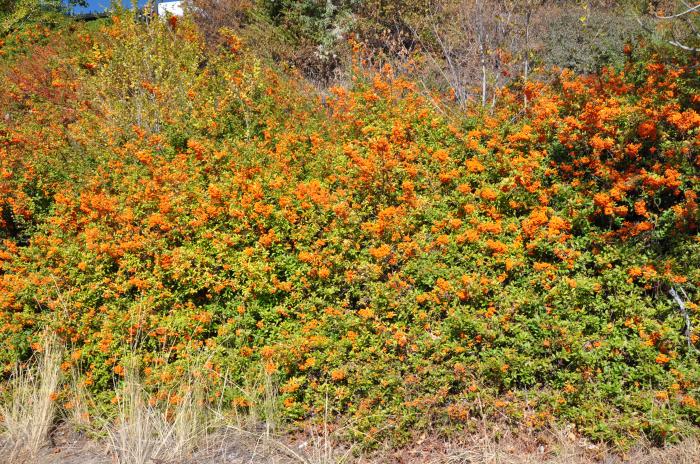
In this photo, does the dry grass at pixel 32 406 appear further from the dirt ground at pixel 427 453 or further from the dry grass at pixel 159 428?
the dry grass at pixel 159 428

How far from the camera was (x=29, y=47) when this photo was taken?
12.0 m

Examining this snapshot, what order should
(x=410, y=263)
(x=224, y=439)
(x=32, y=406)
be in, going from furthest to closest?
1. (x=32, y=406)
2. (x=410, y=263)
3. (x=224, y=439)

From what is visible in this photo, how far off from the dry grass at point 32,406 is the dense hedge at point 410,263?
0.14 m

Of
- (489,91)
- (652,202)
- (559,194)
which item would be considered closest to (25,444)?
(559,194)

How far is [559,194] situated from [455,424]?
2.00m

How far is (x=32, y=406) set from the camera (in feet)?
14.3

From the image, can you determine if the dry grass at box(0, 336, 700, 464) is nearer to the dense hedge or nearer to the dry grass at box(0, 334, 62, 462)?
the dry grass at box(0, 334, 62, 462)

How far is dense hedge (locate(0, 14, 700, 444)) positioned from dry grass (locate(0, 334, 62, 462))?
14cm

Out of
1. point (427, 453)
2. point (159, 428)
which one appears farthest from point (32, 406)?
point (427, 453)

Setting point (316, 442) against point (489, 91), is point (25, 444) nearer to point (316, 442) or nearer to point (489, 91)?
point (316, 442)

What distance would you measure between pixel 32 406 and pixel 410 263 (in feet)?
10.1

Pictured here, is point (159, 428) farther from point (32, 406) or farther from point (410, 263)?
point (410, 263)

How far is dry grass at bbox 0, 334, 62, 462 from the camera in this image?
163 inches

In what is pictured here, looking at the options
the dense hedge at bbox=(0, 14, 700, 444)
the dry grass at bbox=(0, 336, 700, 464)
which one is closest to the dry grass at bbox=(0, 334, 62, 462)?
the dry grass at bbox=(0, 336, 700, 464)
